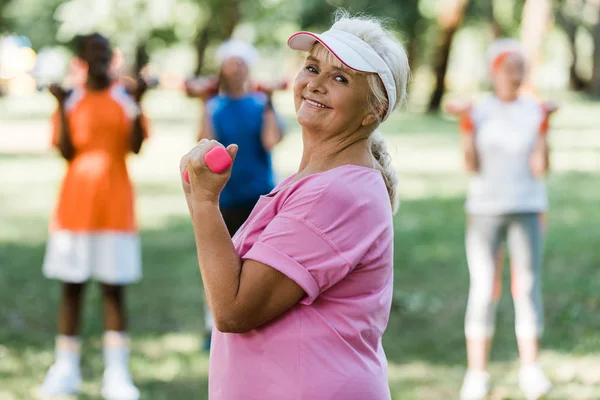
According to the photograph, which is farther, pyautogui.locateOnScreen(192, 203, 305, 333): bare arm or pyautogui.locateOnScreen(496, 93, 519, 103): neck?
pyautogui.locateOnScreen(496, 93, 519, 103): neck

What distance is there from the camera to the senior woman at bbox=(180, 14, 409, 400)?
6.79 feet

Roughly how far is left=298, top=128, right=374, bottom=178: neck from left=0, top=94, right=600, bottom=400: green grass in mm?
571

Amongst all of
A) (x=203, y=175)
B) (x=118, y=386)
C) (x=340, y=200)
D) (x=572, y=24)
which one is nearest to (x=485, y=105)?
(x=118, y=386)

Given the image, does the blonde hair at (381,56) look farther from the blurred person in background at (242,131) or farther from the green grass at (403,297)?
the blurred person in background at (242,131)

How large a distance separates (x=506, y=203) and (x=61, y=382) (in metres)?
2.85

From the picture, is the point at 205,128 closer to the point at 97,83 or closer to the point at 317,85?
the point at 97,83

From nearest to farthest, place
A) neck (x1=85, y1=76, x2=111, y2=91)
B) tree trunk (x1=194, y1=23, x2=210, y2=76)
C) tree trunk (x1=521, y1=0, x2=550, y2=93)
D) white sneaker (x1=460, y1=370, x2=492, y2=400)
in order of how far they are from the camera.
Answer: neck (x1=85, y1=76, x2=111, y2=91) < white sneaker (x1=460, y1=370, x2=492, y2=400) < tree trunk (x1=521, y1=0, x2=550, y2=93) < tree trunk (x1=194, y1=23, x2=210, y2=76)

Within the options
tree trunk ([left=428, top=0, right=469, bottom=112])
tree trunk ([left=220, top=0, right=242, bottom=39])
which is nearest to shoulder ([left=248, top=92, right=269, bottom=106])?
tree trunk ([left=220, top=0, right=242, bottom=39])

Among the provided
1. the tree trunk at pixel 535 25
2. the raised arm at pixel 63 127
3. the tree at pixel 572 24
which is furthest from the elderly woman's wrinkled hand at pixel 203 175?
the tree at pixel 572 24

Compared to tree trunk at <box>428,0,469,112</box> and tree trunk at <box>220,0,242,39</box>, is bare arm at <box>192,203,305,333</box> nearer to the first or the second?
tree trunk at <box>220,0,242,39</box>

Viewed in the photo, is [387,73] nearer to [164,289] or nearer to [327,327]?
[327,327]

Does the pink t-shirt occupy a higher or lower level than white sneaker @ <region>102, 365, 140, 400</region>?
higher

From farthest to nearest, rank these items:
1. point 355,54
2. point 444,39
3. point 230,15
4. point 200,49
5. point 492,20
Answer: point 200,49 → point 492,20 → point 444,39 → point 230,15 → point 355,54

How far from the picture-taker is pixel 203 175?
206 cm
